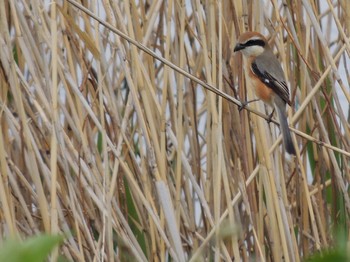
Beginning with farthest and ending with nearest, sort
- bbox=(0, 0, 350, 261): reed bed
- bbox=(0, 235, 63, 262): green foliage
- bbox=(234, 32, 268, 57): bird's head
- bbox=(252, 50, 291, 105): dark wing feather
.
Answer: bbox=(252, 50, 291, 105): dark wing feather, bbox=(234, 32, 268, 57): bird's head, bbox=(0, 0, 350, 261): reed bed, bbox=(0, 235, 63, 262): green foliage

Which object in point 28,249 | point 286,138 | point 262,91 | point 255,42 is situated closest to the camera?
point 28,249

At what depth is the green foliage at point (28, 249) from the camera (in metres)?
0.42

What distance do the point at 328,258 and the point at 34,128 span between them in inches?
89.0

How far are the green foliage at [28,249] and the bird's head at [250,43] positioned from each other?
6.47ft

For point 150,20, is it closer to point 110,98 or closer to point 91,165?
point 110,98

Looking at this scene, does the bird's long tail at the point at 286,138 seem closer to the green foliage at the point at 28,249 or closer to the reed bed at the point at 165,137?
the reed bed at the point at 165,137

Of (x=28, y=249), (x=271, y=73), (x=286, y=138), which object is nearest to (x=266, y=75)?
(x=271, y=73)

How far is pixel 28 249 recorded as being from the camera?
16.5 inches

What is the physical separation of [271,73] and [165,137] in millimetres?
589

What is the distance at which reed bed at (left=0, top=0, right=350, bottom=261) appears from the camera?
2.20m

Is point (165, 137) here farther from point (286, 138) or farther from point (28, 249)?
point (28, 249)

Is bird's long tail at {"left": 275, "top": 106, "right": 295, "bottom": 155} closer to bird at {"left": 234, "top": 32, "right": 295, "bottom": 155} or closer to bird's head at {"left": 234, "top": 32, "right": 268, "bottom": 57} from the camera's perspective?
bird at {"left": 234, "top": 32, "right": 295, "bottom": 155}

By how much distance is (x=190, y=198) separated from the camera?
8.99ft

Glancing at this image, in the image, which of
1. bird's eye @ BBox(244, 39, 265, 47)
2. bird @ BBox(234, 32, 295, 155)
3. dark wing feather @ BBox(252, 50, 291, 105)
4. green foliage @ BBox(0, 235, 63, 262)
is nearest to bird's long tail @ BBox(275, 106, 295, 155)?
bird @ BBox(234, 32, 295, 155)
